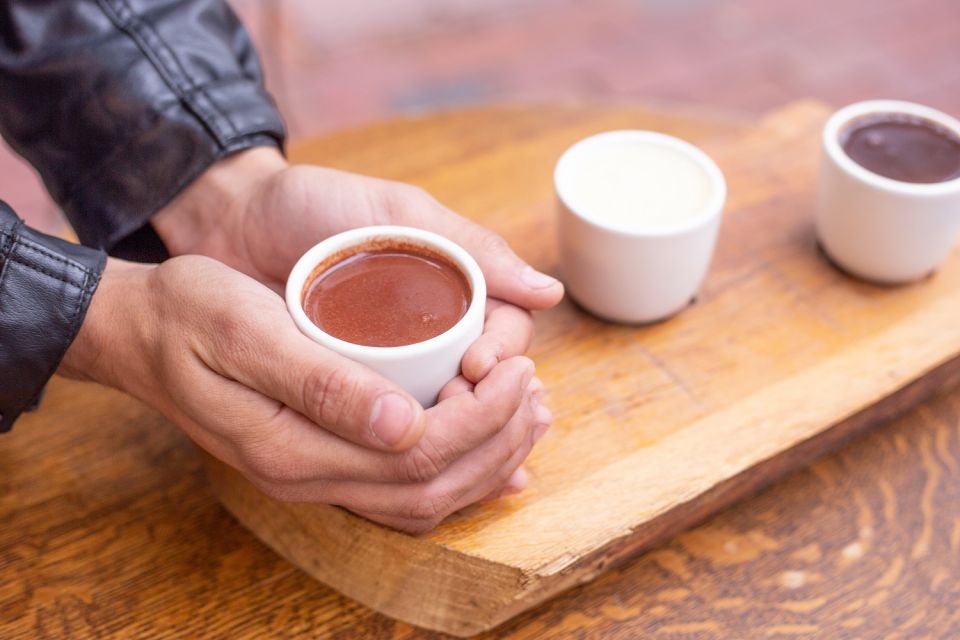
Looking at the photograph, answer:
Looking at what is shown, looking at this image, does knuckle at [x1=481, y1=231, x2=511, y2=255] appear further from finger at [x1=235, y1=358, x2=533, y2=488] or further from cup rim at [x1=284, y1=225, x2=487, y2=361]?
finger at [x1=235, y1=358, x2=533, y2=488]

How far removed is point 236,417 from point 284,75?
214cm

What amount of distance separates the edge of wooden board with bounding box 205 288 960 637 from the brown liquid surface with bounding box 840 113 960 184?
201 mm

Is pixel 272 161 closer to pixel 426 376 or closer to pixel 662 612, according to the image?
pixel 426 376

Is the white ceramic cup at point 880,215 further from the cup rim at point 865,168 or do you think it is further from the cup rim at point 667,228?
the cup rim at point 667,228

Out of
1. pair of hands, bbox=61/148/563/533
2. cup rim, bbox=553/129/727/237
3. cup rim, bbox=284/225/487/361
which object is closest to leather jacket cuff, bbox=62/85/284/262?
pair of hands, bbox=61/148/563/533

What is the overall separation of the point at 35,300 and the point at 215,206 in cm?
29

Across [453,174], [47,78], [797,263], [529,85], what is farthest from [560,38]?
[47,78]

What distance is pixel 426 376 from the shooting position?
88 centimetres

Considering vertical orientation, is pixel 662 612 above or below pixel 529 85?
above

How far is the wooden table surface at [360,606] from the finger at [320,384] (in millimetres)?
259

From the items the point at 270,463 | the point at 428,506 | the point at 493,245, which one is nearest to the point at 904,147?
the point at 493,245

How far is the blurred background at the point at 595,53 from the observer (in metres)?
2.76

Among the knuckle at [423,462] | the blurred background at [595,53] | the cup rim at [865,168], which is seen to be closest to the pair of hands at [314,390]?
the knuckle at [423,462]

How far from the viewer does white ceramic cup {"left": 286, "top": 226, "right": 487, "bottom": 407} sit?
2.74 feet
